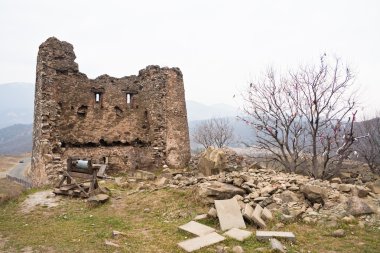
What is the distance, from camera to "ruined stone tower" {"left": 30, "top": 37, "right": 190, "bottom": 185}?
1758cm

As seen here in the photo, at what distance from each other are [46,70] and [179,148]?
27.8ft

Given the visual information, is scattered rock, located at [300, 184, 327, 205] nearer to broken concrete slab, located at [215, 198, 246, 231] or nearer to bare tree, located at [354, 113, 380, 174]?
broken concrete slab, located at [215, 198, 246, 231]

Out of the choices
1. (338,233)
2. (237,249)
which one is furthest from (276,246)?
(338,233)

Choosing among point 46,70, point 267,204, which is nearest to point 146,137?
point 46,70

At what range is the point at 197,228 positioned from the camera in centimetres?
774

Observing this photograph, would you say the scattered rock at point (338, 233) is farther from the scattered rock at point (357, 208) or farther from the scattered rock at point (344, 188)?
the scattered rock at point (344, 188)

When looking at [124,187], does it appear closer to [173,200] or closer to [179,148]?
[173,200]

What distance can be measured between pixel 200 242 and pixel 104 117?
14.0 meters

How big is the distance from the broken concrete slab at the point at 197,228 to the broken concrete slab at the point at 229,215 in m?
0.35

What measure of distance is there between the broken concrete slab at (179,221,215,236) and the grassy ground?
146mm

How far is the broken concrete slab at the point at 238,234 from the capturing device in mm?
7007

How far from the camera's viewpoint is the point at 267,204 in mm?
9219

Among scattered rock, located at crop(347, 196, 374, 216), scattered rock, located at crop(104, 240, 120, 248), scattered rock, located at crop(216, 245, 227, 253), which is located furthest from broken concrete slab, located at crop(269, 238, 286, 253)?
scattered rock, located at crop(104, 240, 120, 248)

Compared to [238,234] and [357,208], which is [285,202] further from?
[238,234]
